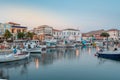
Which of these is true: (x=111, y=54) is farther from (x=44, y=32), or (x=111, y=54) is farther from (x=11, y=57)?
(x=44, y=32)

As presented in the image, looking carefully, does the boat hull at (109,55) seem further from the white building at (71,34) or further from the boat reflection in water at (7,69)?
the white building at (71,34)

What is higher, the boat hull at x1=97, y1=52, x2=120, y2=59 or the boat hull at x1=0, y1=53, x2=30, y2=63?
the boat hull at x1=0, y1=53, x2=30, y2=63

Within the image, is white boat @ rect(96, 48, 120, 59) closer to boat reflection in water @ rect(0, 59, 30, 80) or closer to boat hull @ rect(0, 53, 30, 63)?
boat hull @ rect(0, 53, 30, 63)

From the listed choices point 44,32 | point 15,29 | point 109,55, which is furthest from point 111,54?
point 44,32

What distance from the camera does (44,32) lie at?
236 ft

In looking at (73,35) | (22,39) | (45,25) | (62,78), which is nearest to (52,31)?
(45,25)

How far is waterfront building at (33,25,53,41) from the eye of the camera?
68.9m

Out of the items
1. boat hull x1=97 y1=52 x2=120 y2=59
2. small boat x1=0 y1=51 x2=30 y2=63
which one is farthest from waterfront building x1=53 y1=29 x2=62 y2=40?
small boat x1=0 y1=51 x2=30 y2=63

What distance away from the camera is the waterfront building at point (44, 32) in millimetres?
68938

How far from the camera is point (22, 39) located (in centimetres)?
5544

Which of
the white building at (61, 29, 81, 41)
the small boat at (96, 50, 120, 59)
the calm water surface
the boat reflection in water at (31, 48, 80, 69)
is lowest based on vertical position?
the calm water surface

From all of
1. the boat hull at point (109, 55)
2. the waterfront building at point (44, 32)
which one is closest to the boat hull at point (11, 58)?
the boat hull at point (109, 55)

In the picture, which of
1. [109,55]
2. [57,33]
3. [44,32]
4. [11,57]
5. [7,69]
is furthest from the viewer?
[57,33]

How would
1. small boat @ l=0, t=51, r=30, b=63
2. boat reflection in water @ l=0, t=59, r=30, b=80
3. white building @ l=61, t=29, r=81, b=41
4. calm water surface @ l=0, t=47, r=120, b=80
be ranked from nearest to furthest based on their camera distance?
calm water surface @ l=0, t=47, r=120, b=80 < boat reflection in water @ l=0, t=59, r=30, b=80 < small boat @ l=0, t=51, r=30, b=63 < white building @ l=61, t=29, r=81, b=41
